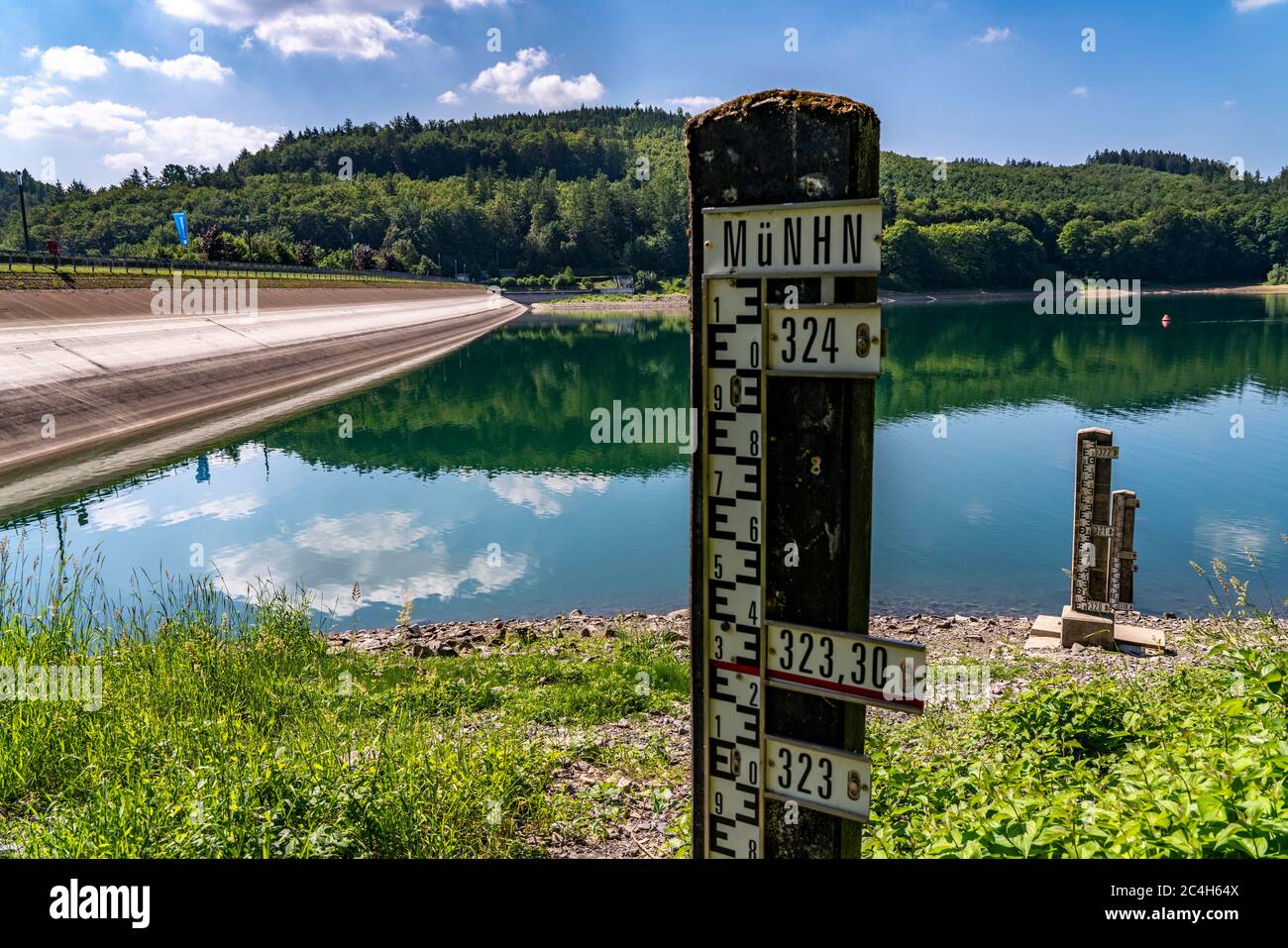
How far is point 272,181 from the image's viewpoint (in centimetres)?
17625

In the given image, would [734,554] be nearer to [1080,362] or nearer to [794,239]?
[794,239]

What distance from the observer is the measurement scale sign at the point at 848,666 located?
318cm

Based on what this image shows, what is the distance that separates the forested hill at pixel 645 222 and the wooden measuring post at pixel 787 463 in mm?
108825

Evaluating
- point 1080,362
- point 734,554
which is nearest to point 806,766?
point 734,554

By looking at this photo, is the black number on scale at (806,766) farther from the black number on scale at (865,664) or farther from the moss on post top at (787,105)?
the moss on post top at (787,105)

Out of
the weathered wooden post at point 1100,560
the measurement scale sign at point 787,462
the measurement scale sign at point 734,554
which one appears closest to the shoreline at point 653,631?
the weathered wooden post at point 1100,560

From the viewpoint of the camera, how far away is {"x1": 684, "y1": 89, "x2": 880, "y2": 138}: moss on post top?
310 cm

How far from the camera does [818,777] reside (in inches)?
135

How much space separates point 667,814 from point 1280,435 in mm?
34481

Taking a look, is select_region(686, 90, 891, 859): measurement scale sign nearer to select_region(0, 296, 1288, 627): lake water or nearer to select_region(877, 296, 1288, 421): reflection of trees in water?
select_region(0, 296, 1288, 627): lake water

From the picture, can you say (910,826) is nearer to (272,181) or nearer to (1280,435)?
(1280,435)

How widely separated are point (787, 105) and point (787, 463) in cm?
126

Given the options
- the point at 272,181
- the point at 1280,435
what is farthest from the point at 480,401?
the point at 272,181

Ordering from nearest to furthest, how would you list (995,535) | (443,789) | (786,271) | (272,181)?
1. (786,271)
2. (443,789)
3. (995,535)
4. (272,181)
